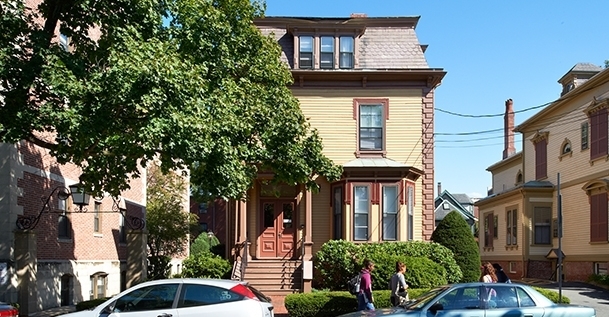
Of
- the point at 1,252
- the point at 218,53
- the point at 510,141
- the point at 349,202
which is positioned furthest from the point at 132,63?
the point at 510,141

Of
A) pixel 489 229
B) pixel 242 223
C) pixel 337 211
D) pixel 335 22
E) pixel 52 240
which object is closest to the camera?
pixel 52 240

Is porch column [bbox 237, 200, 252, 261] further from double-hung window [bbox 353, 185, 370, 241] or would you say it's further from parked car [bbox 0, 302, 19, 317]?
parked car [bbox 0, 302, 19, 317]

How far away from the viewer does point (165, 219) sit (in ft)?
114

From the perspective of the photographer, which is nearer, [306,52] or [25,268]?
[25,268]

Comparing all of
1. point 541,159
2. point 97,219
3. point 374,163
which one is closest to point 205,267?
point 97,219

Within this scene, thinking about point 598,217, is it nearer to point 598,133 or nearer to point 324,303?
point 598,133

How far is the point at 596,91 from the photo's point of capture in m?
30.5

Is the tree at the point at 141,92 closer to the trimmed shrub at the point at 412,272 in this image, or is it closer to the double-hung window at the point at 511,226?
the trimmed shrub at the point at 412,272

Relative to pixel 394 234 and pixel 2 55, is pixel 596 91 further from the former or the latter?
pixel 2 55

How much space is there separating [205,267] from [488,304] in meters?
13.0

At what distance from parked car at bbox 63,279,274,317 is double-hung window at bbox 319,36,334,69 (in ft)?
49.6

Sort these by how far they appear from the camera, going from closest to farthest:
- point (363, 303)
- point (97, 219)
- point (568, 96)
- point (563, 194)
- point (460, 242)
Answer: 1. point (363, 303)
2. point (460, 242)
3. point (97, 219)
4. point (568, 96)
5. point (563, 194)

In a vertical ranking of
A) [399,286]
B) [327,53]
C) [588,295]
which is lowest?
[588,295]

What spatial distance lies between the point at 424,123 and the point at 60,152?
1502 centimetres
